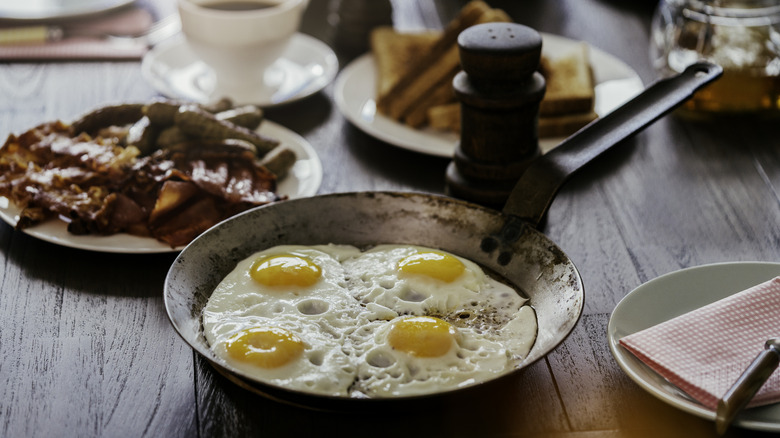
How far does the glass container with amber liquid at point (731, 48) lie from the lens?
88.2 inches

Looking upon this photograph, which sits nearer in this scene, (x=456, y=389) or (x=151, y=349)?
(x=456, y=389)

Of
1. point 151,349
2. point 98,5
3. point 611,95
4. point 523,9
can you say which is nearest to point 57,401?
point 151,349

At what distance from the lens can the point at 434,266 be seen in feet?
5.02

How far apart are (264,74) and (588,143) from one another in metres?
1.18

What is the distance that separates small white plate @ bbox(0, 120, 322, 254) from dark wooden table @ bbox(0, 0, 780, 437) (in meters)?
0.05

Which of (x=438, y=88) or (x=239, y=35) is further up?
(x=239, y=35)

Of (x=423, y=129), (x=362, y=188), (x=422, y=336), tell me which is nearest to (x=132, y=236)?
(x=362, y=188)

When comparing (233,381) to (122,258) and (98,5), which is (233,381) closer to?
(122,258)

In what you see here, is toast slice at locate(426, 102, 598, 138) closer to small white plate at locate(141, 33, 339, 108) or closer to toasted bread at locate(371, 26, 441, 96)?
toasted bread at locate(371, 26, 441, 96)

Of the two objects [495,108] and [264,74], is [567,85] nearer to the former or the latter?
[495,108]

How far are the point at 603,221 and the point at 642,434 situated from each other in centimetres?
70

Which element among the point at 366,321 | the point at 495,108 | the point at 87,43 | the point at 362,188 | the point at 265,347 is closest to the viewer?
the point at 265,347

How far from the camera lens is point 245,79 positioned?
242cm

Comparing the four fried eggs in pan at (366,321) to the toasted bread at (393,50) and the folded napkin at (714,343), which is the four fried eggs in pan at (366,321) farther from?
the toasted bread at (393,50)
